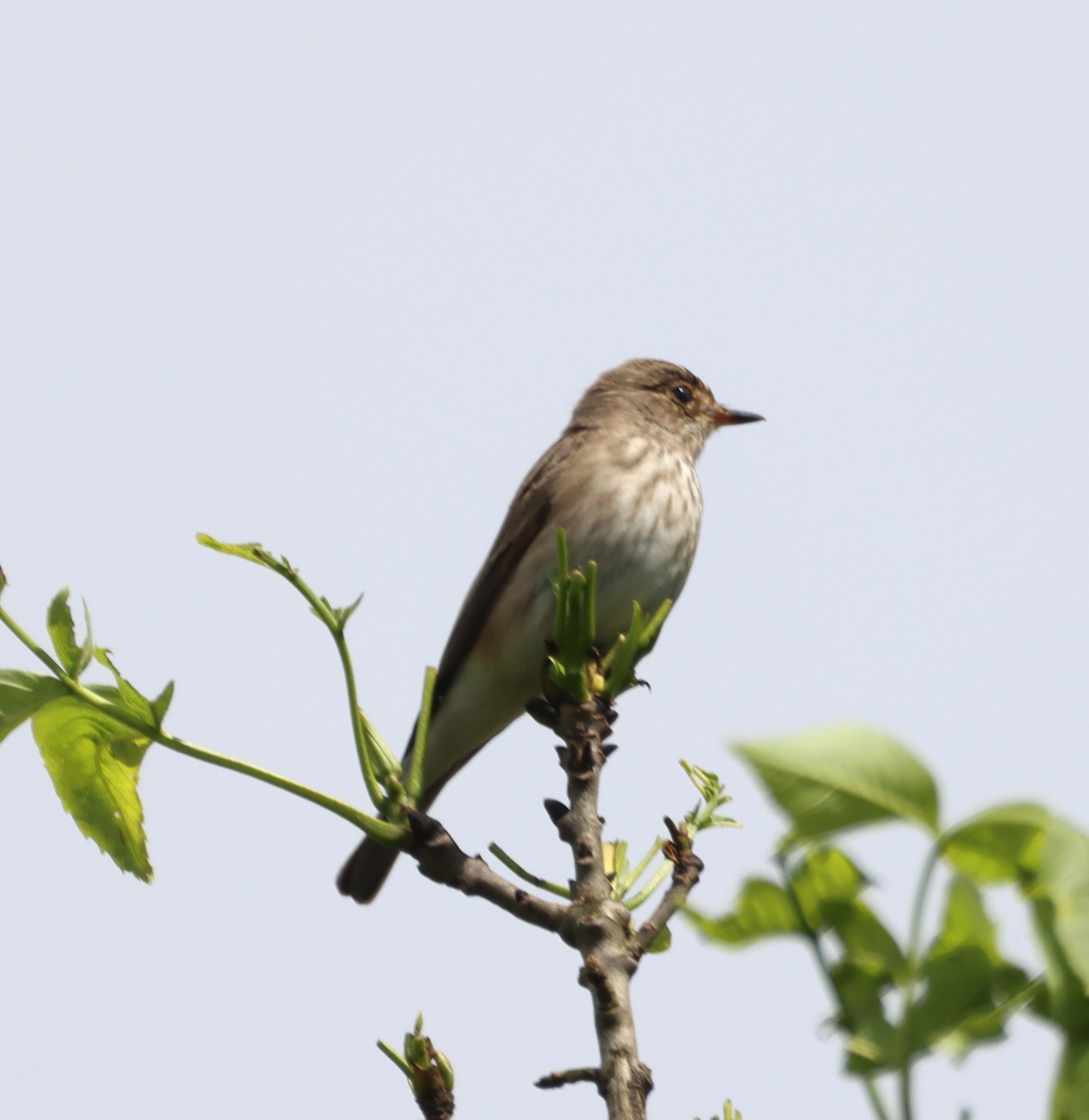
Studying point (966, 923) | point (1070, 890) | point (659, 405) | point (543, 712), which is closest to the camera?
point (1070, 890)

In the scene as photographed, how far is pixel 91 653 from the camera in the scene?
2545 mm

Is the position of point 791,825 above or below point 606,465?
below

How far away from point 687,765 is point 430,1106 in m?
0.91

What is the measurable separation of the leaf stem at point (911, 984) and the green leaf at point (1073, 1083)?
127 mm

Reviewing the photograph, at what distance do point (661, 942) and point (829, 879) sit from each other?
59.9 inches

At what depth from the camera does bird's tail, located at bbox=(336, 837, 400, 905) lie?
6398 mm

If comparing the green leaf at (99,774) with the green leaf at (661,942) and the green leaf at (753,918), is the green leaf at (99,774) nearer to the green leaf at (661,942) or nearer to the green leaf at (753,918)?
the green leaf at (661,942)

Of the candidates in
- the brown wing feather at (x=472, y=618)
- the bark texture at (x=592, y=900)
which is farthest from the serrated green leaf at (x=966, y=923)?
the brown wing feather at (x=472, y=618)

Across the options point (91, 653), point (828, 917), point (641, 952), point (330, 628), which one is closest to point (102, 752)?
point (91, 653)

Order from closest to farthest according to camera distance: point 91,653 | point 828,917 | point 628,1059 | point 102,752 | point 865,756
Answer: point 865,756 < point 828,917 < point 628,1059 < point 91,653 < point 102,752

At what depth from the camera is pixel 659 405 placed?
8086 mm

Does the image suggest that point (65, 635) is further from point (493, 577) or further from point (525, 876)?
point (493, 577)

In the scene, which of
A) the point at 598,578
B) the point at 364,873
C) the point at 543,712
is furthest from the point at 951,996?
the point at 364,873

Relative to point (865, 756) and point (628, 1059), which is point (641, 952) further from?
point (865, 756)
